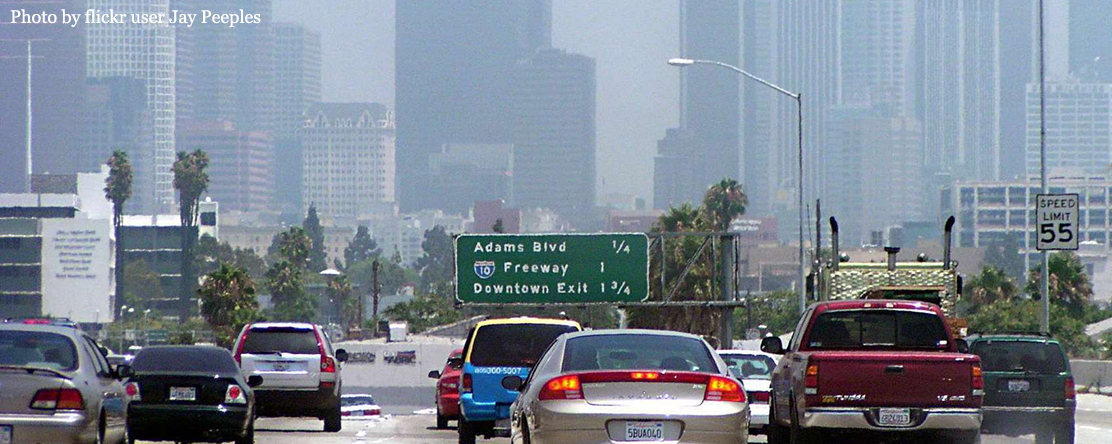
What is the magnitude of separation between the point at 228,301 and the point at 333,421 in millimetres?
81635

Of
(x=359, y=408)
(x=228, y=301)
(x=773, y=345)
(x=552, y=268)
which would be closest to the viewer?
(x=773, y=345)

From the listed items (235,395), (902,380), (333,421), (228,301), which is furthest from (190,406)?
(228,301)

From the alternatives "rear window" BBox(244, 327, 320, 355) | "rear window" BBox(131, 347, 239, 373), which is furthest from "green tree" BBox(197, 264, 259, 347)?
"rear window" BBox(131, 347, 239, 373)

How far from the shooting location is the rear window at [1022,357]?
2573cm

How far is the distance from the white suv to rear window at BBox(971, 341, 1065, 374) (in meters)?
9.92

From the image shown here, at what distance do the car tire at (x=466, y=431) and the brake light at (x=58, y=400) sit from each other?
7.27m

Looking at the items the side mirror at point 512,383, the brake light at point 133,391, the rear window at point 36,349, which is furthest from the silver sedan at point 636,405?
the brake light at point 133,391

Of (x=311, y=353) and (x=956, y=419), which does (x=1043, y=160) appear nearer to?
(x=311, y=353)

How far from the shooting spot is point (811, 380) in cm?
1942

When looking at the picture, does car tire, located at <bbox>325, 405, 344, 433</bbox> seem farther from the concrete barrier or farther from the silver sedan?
the concrete barrier

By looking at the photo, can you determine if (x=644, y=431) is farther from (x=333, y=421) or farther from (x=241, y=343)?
(x=241, y=343)

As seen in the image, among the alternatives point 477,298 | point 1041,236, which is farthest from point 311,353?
point 477,298

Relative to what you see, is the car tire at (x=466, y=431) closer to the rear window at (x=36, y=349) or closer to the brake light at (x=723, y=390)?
the rear window at (x=36, y=349)

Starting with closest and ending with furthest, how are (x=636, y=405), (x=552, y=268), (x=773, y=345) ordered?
1. (x=636, y=405)
2. (x=773, y=345)
3. (x=552, y=268)
